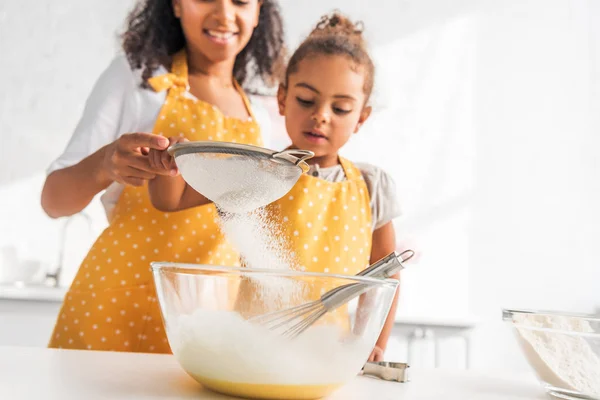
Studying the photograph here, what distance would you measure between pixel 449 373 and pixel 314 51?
0.59 meters

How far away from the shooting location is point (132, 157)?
0.69 m

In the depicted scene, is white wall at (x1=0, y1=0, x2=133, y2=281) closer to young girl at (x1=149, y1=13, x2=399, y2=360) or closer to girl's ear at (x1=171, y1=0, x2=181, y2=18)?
girl's ear at (x1=171, y1=0, x2=181, y2=18)

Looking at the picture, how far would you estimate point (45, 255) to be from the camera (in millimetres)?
1938

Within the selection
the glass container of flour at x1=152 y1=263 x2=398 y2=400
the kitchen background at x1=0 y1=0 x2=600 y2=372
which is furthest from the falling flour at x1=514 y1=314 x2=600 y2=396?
the kitchen background at x1=0 y1=0 x2=600 y2=372

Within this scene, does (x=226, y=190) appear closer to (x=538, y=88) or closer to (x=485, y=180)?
(x=485, y=180)

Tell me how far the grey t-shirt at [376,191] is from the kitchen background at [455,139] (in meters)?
0.98

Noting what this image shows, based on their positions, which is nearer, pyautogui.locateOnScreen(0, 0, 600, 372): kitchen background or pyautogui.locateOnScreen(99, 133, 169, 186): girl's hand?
pyautogui.locateOnScreen(99, 133, 169, 186): girl's hand

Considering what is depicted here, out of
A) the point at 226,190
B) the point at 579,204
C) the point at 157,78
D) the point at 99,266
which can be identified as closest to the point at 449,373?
the point at 226,190

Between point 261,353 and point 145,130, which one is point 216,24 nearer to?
point 145,130

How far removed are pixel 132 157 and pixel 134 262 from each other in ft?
0.94

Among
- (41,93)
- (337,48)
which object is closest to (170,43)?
(337,48)

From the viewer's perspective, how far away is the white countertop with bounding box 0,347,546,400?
16.5 inches

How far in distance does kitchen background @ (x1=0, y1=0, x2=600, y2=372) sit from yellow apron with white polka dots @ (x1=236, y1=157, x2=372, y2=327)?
1.04 meters

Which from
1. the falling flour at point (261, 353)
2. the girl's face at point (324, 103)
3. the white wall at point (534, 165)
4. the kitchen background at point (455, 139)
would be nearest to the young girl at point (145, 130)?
the girl's face at point (324, 103)
